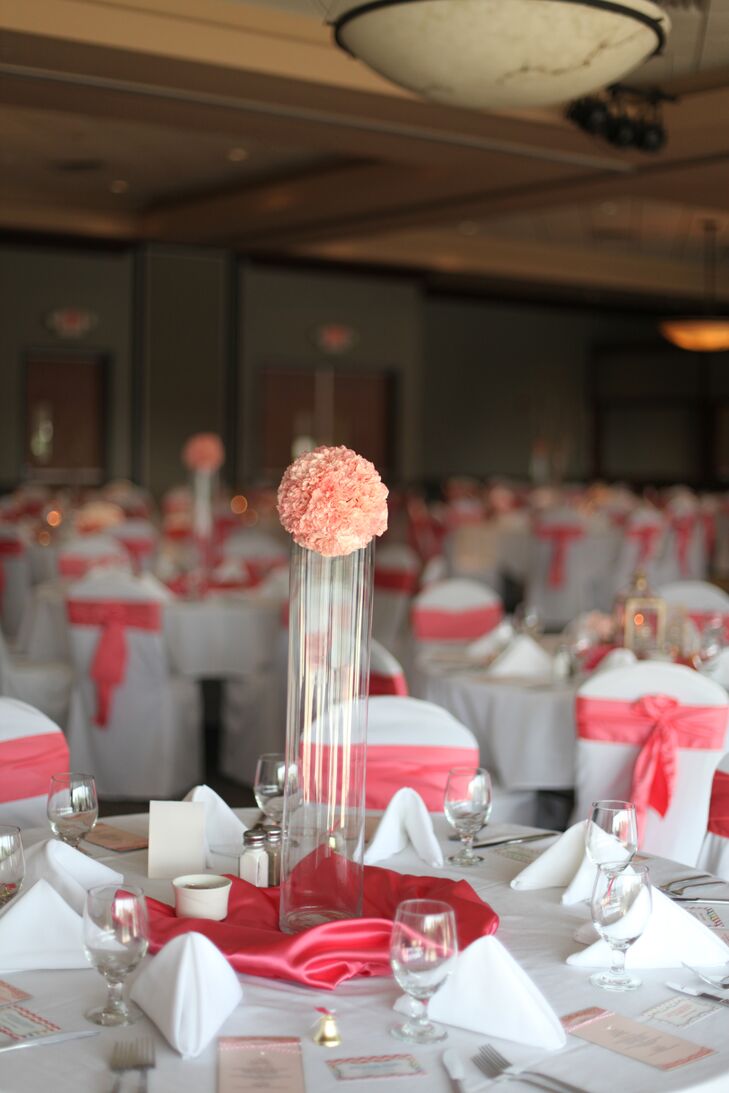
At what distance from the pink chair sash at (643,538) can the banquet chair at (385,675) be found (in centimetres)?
711

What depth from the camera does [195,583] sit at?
6.64m

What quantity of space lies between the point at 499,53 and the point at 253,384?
40.0ft

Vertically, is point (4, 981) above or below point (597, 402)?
below

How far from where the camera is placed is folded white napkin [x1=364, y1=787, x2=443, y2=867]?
8.24 feet

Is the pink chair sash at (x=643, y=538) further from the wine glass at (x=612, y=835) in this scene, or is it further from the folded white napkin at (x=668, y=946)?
the folded white napkin at (x=668, y=946)

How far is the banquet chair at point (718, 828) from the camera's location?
3246mm

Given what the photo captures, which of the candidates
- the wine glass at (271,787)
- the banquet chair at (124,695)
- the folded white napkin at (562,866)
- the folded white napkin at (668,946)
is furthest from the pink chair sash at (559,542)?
the folded white napkin at (668,946)

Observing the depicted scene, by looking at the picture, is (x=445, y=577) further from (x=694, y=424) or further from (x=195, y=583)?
(x=694, y=424)

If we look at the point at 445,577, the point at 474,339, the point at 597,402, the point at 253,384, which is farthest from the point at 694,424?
the point at 445,577

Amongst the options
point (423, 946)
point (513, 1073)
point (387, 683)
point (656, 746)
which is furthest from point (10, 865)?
point (387, 683)

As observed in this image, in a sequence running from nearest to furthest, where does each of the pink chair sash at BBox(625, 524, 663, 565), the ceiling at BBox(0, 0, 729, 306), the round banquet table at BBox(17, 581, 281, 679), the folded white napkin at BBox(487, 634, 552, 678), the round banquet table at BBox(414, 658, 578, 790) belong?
the round banquet table at BBox(414, 658, 578, 790)
the folded white napkin at BBox(487, 634, 552, 678)
the round banquet table at BBox(17, 581, 281, 679)
the ceiling at BBox(0, 0, 729, 306)
the pink chair sash at BBox(625, 524, 663, 565)

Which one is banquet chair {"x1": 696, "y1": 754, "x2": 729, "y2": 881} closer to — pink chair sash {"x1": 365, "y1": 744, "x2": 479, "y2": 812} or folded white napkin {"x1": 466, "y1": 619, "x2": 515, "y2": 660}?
pink chair sash {"x1": 365, "y1": 744, "x2": 479, "y2": 812}

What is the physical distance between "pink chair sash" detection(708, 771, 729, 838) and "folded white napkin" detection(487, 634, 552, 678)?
4.85 feet

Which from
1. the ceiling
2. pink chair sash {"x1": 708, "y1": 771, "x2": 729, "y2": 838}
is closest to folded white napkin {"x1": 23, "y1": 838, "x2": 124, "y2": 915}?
pink chair sash {"x1": 708, "y1": 771, "x2": 729, "y2": 838}
